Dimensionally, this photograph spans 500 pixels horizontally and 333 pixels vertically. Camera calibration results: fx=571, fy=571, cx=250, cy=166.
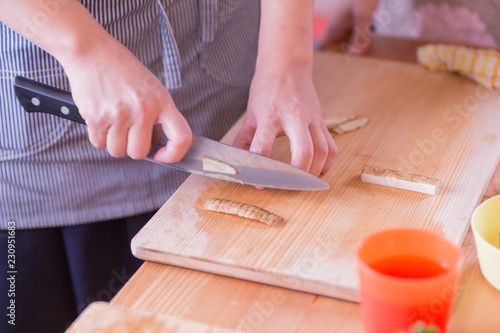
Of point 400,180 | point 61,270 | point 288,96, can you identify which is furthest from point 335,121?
point 61,270

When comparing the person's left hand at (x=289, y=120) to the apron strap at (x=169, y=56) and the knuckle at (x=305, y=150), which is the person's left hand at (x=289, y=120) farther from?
the apron strap at (x=169, y=56)

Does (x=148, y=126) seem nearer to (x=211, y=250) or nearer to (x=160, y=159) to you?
(x=160, y=159)

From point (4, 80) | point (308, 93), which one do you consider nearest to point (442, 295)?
point (308, 93)

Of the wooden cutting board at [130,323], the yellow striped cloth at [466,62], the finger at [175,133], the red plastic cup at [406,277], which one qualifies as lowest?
the yellow striped cloth at [466,62]

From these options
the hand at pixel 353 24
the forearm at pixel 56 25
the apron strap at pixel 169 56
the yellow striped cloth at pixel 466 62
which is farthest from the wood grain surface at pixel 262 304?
the hand at pixel 353 24

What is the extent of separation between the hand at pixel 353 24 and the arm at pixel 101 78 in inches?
39.2

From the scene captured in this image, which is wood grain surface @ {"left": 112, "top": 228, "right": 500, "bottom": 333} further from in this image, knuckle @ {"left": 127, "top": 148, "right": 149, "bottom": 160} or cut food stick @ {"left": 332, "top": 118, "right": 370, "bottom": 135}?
cut food stick @ {"left": 332, "top": 118, "right": 370, "bottom": 135}

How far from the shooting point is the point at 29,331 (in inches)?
50.1

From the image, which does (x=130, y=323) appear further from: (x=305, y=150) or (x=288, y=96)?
(x=288, y=96)

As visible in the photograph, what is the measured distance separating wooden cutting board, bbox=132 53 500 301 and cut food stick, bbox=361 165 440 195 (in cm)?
1

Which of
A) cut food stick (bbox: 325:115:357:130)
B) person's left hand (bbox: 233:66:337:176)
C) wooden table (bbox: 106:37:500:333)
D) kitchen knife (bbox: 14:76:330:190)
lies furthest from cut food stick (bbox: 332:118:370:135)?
wooden table (bbox: 106:37:500:333)

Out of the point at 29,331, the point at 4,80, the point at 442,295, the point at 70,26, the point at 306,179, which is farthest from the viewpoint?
the point at 29,331

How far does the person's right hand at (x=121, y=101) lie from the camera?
2.92 feet

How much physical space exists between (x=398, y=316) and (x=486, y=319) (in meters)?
0.19
